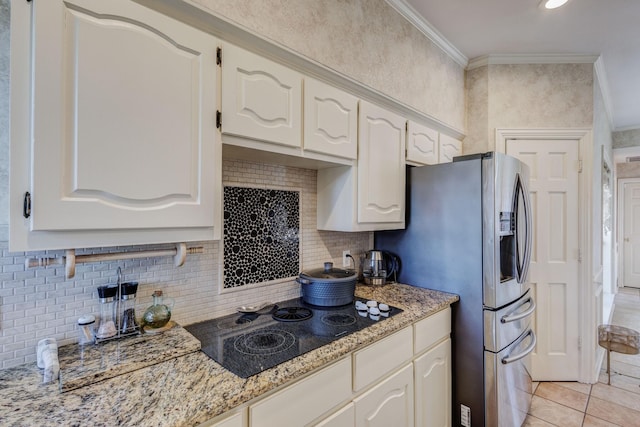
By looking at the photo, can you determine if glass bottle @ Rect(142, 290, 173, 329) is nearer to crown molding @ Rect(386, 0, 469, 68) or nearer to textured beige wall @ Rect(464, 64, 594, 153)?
crown molding @ Rect(386, 0, 469, 68)

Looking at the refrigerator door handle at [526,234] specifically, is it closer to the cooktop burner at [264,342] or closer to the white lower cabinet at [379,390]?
the white lower cabinet at [379,390]

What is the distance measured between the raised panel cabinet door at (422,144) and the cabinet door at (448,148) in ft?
0.30

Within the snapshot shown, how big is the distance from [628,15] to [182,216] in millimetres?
3063

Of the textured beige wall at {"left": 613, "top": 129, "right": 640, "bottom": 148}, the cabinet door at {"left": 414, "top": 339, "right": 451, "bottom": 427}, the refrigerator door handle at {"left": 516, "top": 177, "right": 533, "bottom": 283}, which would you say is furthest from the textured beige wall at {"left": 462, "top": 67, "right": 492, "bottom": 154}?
the textured beige wall at {"left": 613, "top": 129, "right": 640, "bottom": 148}

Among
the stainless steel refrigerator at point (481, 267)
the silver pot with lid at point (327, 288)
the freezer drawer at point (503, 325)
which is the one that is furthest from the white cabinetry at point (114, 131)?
the freezer drawer at point (503, 325)

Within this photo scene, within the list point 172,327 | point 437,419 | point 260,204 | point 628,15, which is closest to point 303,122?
point 260,204

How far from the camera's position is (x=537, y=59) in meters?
2.62

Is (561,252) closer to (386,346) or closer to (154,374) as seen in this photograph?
(386,346)

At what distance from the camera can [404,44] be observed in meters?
2.12

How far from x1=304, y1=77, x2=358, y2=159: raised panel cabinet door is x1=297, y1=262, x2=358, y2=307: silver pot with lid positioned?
2.18 ft

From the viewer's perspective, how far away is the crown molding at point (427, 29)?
80.0 inches

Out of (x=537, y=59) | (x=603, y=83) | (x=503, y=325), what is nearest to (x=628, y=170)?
(x=603, y=83)

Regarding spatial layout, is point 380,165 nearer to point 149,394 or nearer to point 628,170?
point 149,394

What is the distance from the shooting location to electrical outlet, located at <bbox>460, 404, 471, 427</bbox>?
1.81 m
